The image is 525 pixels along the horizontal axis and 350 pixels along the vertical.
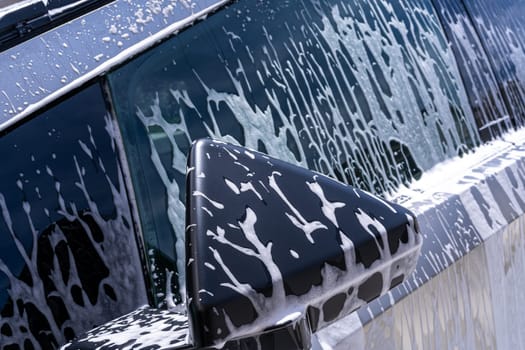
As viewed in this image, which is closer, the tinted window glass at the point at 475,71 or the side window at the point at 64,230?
the side window at the point at 64,230

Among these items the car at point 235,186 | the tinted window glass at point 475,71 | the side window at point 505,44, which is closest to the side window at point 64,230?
the car at point 235,186

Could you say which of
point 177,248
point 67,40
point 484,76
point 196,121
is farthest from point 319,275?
point 484,76

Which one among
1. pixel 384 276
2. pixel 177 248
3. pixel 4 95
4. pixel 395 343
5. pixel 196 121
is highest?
pixel 4 95

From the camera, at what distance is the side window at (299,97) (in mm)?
1331

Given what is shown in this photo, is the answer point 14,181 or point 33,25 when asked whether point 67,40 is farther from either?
point 14,181

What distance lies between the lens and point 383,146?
68.3 inches

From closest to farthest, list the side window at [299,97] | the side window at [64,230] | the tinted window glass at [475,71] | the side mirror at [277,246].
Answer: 1. the side mirror at [277,246]
2. the side window at [64,230]
3. the side window at [299,97]
4. the tinted window glass at [475,71]

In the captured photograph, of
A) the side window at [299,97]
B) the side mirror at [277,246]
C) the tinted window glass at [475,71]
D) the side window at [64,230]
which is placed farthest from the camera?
the tinted window glass at [475,71]

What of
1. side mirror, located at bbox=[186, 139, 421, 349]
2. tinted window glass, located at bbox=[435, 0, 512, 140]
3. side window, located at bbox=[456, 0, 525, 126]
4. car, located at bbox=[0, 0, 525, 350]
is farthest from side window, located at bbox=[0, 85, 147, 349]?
side window, located at bbox=[456, 0, 525, 126]

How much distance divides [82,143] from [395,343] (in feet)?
2.08

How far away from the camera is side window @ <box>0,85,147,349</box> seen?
1.16 metres

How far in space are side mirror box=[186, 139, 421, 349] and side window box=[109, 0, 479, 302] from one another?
21cm

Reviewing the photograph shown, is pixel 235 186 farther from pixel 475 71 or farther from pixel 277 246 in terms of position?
pixel 475 71

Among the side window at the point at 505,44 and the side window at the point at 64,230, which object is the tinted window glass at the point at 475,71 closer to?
the side window at the point at 505,44
